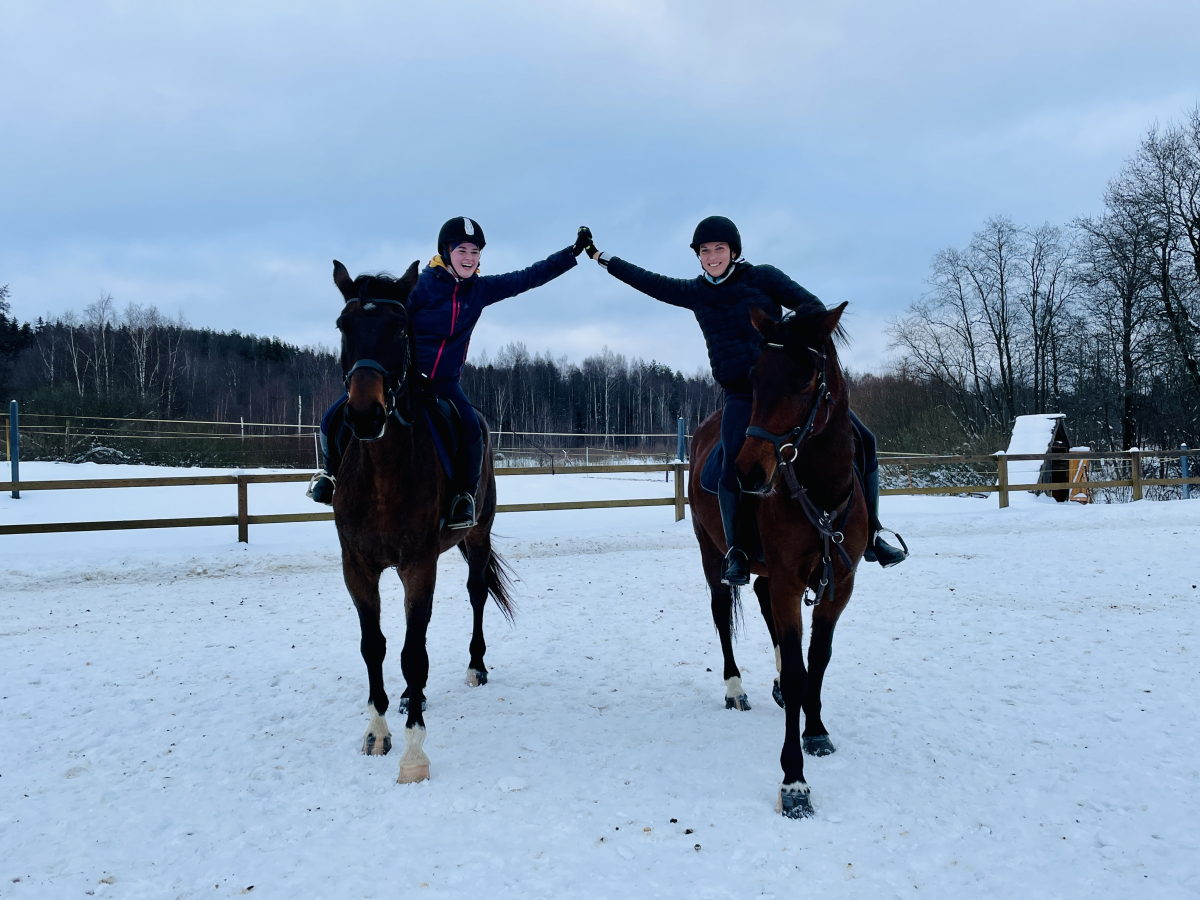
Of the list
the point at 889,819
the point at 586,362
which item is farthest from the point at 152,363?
the point at 889,819

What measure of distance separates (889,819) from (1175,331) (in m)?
26.9

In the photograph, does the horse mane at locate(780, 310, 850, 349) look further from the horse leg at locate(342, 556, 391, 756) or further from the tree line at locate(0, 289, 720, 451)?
the tree line at locate(0, 289, 720, 451)

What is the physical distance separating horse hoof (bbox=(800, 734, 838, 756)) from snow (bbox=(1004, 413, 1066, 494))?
20735 millimetres

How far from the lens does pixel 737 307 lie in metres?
3.84

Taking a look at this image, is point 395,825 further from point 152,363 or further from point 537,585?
point 152,363

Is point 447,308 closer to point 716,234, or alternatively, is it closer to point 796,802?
point 716,234

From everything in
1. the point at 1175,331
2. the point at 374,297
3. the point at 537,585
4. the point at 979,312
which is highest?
the point at 979,312

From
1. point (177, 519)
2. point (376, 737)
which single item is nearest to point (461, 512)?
point (376, 737)

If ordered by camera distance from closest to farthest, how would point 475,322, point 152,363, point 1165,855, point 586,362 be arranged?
point 1165,855, point 475,322, point 152,363, point 586,362

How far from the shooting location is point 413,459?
3625 mm

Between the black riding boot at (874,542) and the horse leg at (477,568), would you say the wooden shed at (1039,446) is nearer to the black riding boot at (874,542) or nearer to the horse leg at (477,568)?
the black riding boot at (874,542)

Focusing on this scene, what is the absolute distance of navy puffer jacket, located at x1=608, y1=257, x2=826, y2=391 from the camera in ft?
12.2

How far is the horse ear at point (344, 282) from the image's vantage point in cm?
349

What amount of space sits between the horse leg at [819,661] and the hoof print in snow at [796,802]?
1.93 feet
